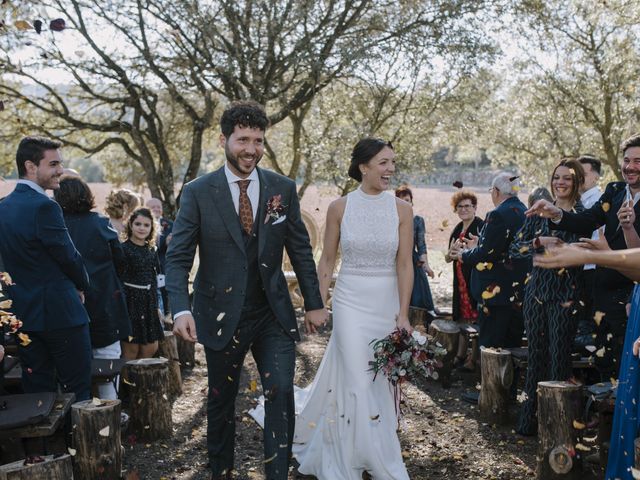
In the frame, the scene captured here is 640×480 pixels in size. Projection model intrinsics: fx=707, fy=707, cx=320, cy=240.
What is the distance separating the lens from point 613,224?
17.9ft

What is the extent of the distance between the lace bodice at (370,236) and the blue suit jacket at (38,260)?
2.05m

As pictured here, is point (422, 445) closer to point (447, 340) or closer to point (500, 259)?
point (500, 259)

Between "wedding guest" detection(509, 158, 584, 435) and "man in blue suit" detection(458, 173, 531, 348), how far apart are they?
621 millimetres

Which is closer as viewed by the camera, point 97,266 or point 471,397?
point 97,266

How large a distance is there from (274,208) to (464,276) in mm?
4894

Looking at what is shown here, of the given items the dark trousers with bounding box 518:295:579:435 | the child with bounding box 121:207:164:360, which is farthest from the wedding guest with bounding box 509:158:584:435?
the child with bounding box 121:207:164:360

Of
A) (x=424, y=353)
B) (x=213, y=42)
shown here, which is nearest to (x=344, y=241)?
(x=424, y=353)

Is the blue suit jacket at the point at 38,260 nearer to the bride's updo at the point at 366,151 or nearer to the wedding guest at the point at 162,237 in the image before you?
the bride's updo at the point at 366,151

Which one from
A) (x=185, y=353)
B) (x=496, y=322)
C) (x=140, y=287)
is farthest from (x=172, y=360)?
(x=496, y=322)

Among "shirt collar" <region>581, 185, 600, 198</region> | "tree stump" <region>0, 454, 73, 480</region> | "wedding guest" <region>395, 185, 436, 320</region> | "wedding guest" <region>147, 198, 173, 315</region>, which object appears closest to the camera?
"tree stump" <region>0, 454, 73, 480</region>

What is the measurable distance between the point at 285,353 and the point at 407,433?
240 cm

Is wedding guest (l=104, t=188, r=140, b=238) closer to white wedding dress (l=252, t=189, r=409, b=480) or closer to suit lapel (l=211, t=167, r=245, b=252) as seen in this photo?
white wedding dress (l=252, t=189, r=409, b=480)

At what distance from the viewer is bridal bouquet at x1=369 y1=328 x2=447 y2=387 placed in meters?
5.12

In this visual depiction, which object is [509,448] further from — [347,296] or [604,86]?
A: [604,86]
